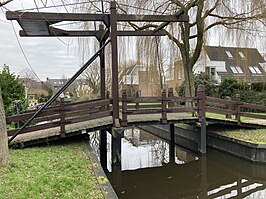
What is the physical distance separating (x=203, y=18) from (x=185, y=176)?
21.5 ft

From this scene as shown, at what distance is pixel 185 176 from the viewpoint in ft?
24.0

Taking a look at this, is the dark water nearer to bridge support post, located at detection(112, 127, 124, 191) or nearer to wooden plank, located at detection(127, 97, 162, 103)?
bridge support post, located at detection(112, 127, 124, 191)

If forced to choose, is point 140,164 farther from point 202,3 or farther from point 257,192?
point 202,3

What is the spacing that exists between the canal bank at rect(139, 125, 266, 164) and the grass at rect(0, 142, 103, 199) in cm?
460

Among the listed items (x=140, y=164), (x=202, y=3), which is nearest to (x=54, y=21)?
(x=140, y=164)

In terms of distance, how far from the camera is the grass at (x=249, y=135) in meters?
8.23

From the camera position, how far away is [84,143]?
7977mm

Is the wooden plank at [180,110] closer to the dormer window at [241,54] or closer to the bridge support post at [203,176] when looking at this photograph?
the bridge support post at [203,176]

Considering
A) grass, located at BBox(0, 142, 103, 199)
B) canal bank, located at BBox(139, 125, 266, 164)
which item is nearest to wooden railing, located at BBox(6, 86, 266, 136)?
canal bank, located at BBox(139, 125, 266, 164)

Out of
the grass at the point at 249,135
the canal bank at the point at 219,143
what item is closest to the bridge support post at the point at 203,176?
the canal bank at the point at 219,143

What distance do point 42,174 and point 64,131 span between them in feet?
9.49

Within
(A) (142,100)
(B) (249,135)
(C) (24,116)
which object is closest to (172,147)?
(B) (249,135)

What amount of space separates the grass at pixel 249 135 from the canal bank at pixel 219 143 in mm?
183

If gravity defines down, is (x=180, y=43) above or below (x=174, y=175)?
above
